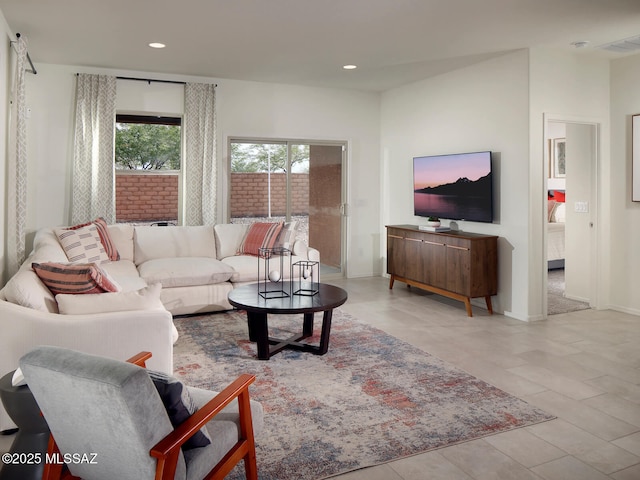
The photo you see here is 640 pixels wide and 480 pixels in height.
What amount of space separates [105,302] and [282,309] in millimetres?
1209

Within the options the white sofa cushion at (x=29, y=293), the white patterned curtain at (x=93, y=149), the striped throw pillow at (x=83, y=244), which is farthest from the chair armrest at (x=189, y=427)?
the white patterned curtain at (x=93, y=149)

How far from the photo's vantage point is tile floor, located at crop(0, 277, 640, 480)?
2389 mm

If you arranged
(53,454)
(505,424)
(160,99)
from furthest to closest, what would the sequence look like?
(160,99), (505,424), (53,454)

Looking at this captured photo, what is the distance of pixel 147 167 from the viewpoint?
6.29 m

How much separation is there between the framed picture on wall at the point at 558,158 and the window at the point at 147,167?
242 inches

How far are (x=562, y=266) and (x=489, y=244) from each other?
345 cm

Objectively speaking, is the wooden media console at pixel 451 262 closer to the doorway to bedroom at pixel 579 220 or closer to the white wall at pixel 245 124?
the doorway to bedroom at pixel 579 220

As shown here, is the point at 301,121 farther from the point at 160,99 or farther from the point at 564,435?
the point at 564,435

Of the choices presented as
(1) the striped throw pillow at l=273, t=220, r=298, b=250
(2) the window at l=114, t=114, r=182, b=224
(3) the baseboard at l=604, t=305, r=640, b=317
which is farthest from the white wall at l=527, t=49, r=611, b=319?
(2) the window at l=114, t=114, r=182, b=224

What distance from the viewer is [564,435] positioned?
270 centimetres

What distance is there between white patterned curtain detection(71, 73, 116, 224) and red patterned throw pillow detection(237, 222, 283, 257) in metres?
1.55

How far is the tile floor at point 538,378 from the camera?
2.39 meters

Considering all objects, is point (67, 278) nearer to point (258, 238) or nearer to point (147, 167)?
point (258, 238)

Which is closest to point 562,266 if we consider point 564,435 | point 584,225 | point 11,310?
point 584,225
